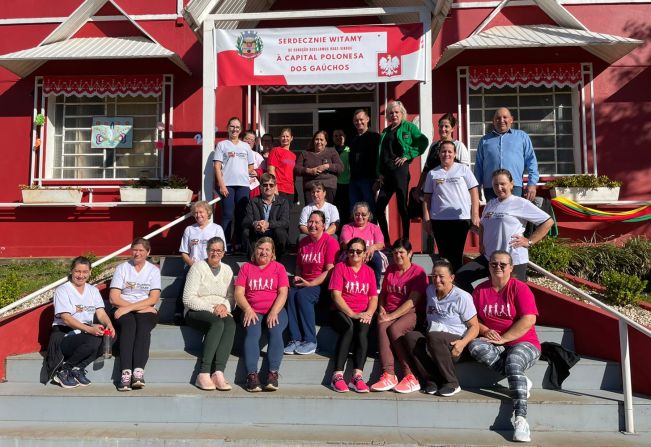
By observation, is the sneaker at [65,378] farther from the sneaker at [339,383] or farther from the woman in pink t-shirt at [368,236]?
the woman in pink t-shirt at [368,236]

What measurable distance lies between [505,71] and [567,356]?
5.56 metres

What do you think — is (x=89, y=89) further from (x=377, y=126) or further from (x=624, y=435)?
(x=624, y=435)

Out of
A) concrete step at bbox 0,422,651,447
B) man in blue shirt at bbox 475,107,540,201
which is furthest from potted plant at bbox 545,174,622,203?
concrete step at bbox 0,422,651,447

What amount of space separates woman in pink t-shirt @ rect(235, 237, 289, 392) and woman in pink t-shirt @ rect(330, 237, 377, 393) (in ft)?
1.59

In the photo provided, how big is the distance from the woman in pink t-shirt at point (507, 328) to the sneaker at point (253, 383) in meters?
1.77

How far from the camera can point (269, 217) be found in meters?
6.30

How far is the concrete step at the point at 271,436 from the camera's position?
403 centimetres

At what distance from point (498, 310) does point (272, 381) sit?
6.47 ft

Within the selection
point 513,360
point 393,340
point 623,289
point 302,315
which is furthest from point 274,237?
point 623,289

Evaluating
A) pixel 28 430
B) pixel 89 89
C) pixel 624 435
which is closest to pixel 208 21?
pixel 89 89

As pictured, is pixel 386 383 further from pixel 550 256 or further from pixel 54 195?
pixel 54 195

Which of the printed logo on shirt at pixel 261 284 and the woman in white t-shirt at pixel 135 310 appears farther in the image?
the printed logo on shirt at pixel 261 284

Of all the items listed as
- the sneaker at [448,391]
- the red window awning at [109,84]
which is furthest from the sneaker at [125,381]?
the red window awning at [109,84]

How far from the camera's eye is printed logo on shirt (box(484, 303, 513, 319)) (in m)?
4.69
